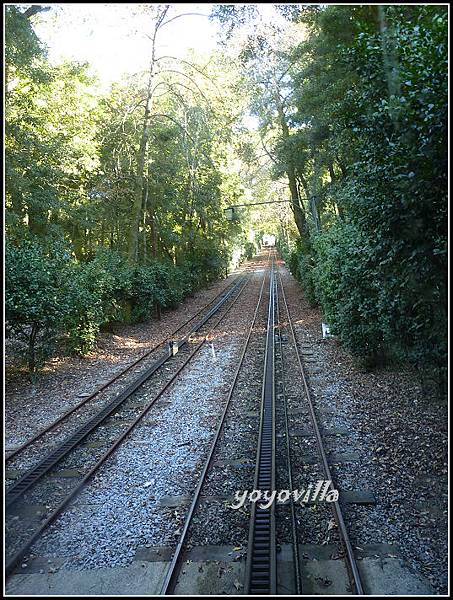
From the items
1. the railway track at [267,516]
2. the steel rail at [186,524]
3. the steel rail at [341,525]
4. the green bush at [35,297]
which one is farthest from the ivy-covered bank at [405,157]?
the green bush at [35,297]

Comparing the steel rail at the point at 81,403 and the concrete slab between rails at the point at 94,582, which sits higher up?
the steel rail at the point at 81,403

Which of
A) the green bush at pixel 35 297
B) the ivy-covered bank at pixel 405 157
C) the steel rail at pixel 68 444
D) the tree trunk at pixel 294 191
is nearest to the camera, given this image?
the ivy-covered bank at pixel 405 157

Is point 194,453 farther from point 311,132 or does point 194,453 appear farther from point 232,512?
point 311,132

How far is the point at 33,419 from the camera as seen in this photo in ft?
29.1

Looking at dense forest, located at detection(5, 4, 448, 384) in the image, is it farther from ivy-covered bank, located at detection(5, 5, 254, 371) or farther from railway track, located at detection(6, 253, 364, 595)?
railway track, located at detection(6, 253, 364, 595)

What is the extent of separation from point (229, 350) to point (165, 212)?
1500 centimetres

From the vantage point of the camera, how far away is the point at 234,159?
34.2m

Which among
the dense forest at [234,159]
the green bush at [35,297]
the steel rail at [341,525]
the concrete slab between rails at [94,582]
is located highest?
the dense forest at [234,159]

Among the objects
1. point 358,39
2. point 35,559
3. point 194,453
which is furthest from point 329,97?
point 35,559

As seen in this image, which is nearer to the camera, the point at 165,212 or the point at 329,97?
the point at 329,97

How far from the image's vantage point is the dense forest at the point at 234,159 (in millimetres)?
4129

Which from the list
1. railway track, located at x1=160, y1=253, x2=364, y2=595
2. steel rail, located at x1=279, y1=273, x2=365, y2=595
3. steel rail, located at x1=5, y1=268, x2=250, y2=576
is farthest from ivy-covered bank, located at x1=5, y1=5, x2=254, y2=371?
steel rail, located at x1=279, y1=273, x2=365, y2=595

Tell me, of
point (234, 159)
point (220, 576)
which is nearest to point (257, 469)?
point (220, 576)
